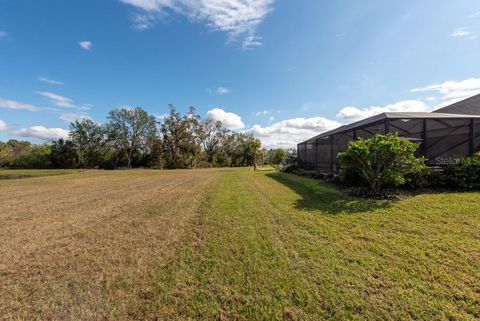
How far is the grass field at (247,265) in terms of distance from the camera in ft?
6.90

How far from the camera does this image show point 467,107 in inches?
645

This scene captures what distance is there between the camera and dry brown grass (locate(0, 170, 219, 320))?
7.15ft

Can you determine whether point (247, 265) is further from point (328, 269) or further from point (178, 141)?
point (178, 141)

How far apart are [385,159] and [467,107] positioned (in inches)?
651

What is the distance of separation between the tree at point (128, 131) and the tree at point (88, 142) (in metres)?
2.17

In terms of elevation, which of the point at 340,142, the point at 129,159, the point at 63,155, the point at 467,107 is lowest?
the point at 129,159

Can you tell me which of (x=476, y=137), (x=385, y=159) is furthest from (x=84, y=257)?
(x=476, y=137)

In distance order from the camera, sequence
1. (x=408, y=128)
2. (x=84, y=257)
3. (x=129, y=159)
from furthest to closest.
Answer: (x=129, y=159)
(x=408, y=128)
(x=84, y=257)

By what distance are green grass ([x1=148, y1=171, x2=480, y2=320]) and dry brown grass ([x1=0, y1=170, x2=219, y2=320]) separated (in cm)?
34

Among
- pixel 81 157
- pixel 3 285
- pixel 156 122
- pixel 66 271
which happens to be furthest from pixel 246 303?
pixel 81 157

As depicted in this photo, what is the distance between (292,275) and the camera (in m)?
2.64

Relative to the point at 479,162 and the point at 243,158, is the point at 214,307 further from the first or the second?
the point at 243,158

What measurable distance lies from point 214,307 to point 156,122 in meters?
42.8

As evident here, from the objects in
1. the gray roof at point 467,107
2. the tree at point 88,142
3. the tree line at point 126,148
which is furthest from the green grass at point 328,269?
the tree at point 88,142
